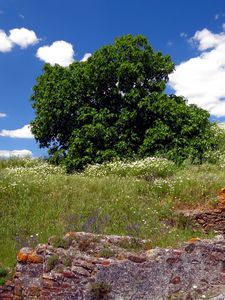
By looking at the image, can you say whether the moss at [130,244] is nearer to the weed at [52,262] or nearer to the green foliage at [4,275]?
the weed at [52,262]

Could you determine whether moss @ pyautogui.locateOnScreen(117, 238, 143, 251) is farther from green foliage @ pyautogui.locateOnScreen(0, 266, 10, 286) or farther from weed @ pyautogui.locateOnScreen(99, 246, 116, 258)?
green foliage @ pyautogui.locateOnScreen(0, 266, 10, 286)

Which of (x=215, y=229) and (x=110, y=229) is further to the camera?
(x=215, y=229)

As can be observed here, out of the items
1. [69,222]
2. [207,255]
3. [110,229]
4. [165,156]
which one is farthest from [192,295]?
[165,156]

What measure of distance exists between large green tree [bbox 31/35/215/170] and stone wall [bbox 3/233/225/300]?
10970 millimetres

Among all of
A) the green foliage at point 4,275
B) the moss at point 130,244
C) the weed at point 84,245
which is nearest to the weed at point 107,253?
the weed at point 84,245

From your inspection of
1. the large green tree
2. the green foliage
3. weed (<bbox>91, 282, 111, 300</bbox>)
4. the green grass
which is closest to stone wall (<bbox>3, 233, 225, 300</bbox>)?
weed (<bbox>91, 282, 111, 300</bbox>)

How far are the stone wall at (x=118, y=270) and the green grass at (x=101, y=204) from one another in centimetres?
109

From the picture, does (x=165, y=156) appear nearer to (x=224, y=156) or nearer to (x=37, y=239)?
(x=224, y=156)

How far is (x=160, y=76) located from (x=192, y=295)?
1501 centimetres

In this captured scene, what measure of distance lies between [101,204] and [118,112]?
872 centimetres

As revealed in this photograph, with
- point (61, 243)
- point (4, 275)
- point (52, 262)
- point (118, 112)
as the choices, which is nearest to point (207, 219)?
point (61, 243)

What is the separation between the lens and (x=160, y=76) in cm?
2136

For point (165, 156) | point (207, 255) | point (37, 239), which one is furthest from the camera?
point (165, 156)

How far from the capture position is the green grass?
→ 36.0 feet
